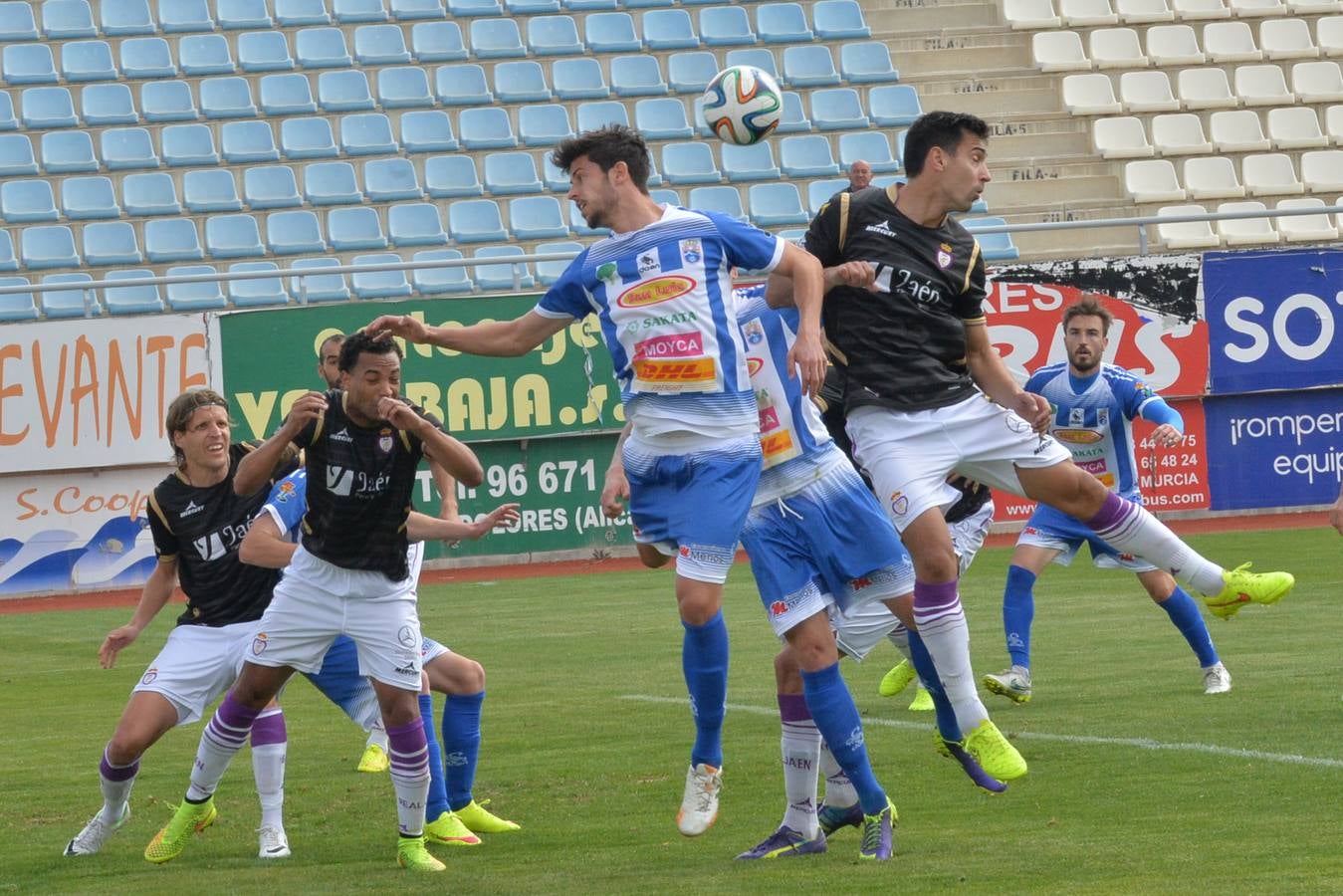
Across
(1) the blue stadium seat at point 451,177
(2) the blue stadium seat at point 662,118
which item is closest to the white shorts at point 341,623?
(1) the blue stadium seat at point 451,177

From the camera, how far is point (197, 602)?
7465 millimetres

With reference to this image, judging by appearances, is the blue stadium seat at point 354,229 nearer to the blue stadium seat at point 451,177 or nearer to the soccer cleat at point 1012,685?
the blue stadium seat at point 451,177

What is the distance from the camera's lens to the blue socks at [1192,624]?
998 centimetres

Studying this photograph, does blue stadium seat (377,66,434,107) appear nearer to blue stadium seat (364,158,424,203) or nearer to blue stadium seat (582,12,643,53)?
blue stadium seat (364,158,424,203)

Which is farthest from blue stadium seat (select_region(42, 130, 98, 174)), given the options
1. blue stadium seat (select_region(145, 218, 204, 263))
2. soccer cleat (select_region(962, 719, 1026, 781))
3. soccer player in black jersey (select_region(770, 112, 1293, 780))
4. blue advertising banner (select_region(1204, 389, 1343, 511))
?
soccer cleat (select_region(962, 719, 1026, 781))

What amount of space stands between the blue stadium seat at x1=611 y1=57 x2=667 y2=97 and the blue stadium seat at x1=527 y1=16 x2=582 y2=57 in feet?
2.10

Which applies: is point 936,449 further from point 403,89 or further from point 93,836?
point 403,89

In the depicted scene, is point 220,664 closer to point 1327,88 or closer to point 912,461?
point 912,461

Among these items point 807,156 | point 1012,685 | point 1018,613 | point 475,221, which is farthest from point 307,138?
point 1012,685

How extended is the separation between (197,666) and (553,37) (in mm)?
18958

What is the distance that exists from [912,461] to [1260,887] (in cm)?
203

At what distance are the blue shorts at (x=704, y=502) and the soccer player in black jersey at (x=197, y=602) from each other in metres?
1.70

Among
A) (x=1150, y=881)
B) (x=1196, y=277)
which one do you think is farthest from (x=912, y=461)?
(x=1196, y=277)

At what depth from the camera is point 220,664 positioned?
7266 millimetres
